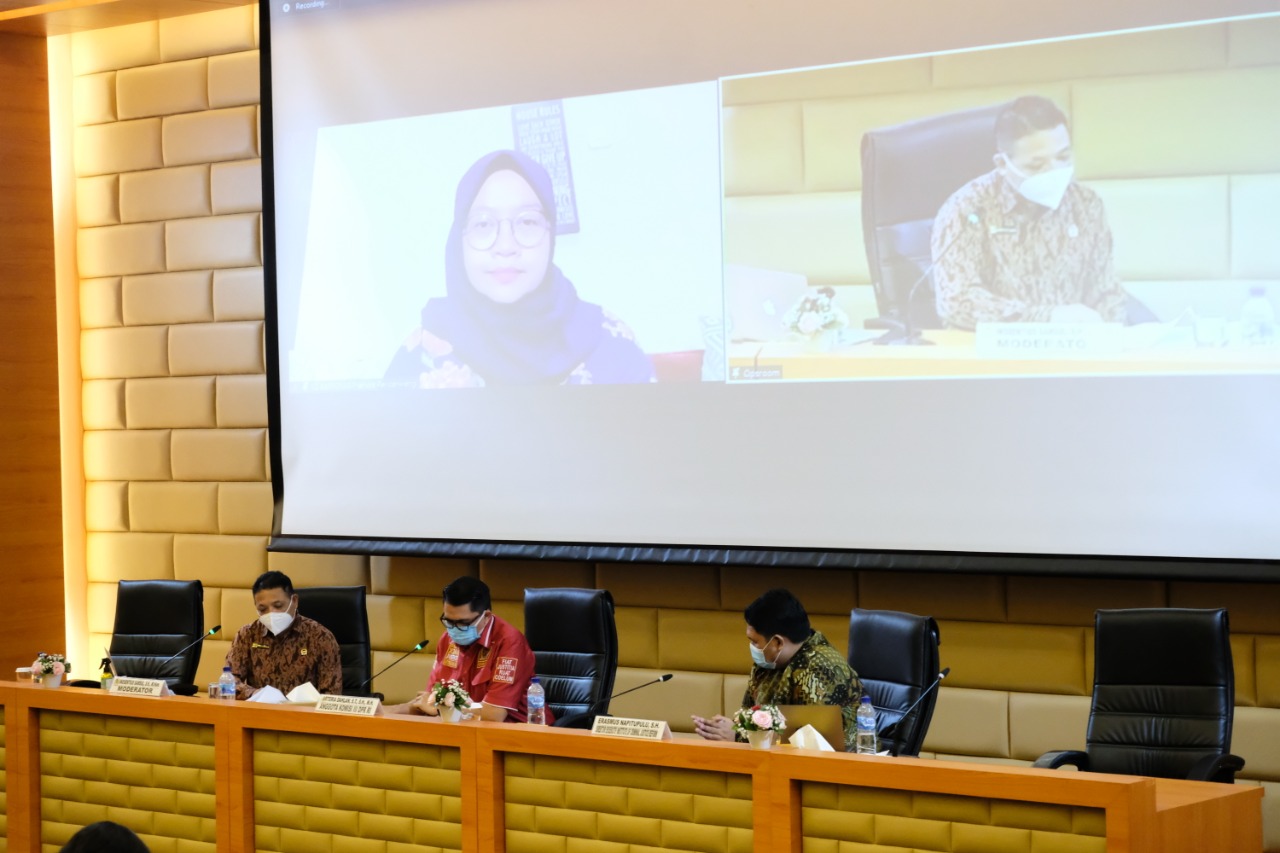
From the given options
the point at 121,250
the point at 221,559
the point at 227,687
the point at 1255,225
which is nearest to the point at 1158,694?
the point at 1255,225

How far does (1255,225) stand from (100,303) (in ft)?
15.5

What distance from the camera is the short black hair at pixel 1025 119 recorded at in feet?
14.7

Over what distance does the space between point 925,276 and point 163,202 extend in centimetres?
344

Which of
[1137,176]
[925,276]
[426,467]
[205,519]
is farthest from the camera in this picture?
[205,519]

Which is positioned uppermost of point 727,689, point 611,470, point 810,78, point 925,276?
point 810,78

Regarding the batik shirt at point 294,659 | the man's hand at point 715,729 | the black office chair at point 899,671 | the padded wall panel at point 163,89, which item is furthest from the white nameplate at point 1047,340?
the padded wall panel at point 163,89

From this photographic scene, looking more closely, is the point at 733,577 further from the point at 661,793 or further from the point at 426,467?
the point at 661,793

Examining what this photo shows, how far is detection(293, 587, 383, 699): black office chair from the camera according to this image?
4.91m

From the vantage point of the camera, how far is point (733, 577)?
17.2 ft

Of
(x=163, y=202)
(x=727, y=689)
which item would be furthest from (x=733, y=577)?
(x=163, y=202)

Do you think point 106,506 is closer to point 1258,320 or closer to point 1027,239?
point 1027,239

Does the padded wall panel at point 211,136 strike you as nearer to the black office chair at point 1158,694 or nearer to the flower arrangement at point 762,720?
the flower arrangement at point 762,720

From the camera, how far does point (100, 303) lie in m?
6.58

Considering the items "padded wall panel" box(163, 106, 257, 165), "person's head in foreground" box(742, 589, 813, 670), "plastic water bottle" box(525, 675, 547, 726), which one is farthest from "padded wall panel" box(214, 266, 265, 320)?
"person's head in foreground" box(742, 589, 813, 670)
